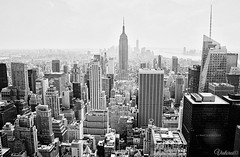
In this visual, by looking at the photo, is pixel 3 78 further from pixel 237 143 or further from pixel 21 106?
pixel 237 143

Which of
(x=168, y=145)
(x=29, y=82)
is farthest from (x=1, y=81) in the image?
(x=168, y=145)

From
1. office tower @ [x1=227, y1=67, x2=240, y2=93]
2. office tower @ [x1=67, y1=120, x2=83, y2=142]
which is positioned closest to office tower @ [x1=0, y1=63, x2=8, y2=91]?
office tower @ [x1=67, y1=120, x2=83, y2=142]

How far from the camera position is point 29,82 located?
1529 cm

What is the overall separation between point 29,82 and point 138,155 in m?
10.1

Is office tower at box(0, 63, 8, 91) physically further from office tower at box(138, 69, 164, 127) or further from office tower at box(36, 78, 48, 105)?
office tower at box(138, 69, 164, 127)

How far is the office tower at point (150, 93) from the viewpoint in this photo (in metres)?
12.9

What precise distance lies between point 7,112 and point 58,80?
19.6ft

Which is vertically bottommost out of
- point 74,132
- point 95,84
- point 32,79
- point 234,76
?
point 74,132

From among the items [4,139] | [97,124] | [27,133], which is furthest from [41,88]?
[4,139]

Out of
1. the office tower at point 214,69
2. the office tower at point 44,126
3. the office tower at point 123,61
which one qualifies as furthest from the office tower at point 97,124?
the office tower at point 123,61

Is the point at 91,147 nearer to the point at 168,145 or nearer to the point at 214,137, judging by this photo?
the point at 168,145

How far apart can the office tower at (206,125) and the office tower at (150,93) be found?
251 inches

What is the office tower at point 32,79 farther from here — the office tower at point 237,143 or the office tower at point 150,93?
the office tower at point 237,143

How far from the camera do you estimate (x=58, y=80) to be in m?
16.7
